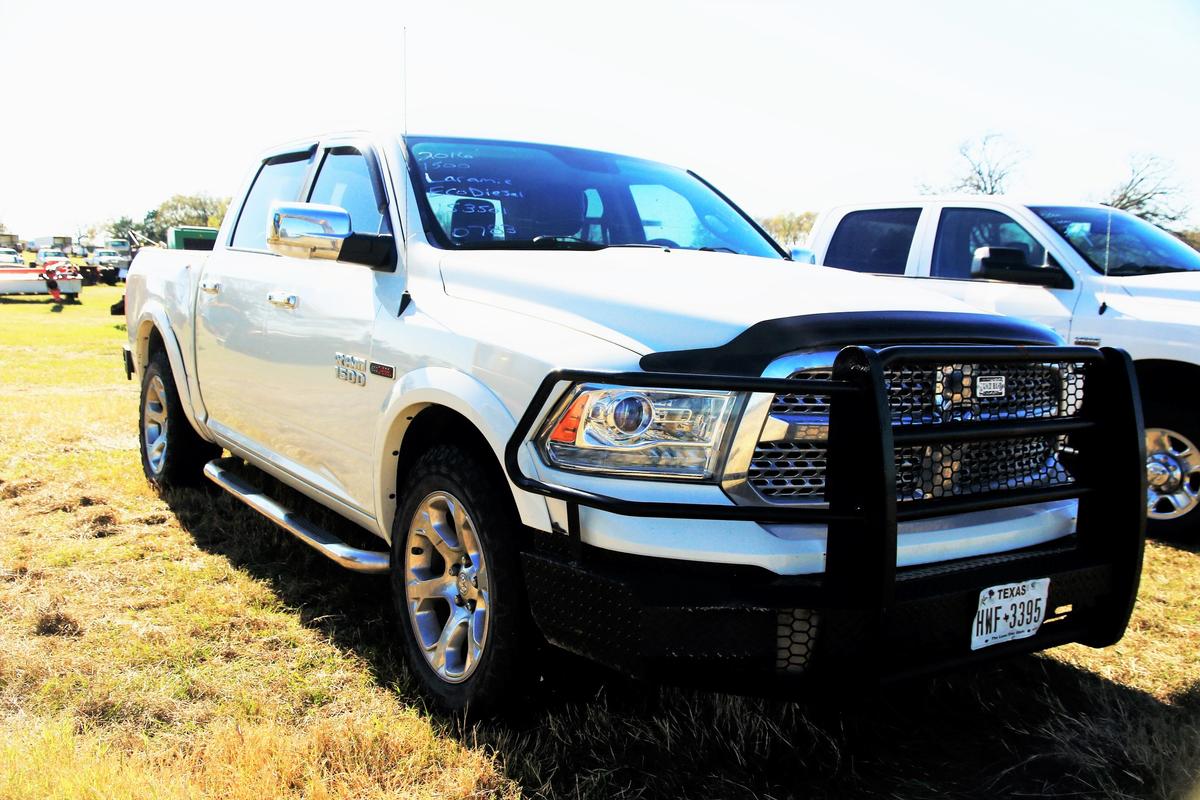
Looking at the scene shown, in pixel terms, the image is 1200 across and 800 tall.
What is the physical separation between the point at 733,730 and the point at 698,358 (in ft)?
4.23

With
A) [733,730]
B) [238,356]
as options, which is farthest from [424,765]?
[238,356]

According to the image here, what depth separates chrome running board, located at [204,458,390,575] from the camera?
350 centimetres

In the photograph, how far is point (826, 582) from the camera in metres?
2.35

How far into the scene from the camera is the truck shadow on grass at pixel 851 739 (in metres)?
2.84

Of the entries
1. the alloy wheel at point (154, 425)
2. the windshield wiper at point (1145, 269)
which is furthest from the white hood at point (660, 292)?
the alloy wheel at point (154, 425)

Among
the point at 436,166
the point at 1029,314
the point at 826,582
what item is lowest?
the point at 826,582

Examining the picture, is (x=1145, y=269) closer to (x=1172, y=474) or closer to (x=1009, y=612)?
(x=1172, y=474)

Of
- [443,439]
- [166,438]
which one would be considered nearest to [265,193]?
Answer: [166,438]

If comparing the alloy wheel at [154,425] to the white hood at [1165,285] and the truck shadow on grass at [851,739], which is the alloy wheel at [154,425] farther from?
the white hood at [1165,285]

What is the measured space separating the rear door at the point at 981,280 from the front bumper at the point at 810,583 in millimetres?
3550

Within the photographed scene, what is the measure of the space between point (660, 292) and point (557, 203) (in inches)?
46.6

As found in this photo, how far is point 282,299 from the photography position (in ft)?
13.7

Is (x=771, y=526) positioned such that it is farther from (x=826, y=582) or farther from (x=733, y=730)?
(x=733, y=730)

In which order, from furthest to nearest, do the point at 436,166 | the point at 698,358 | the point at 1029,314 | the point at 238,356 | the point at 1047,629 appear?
1. the point at 1029,314
2. the point at 238,356
3. the point at 436,166
4. the point at 1047,629
5. the point at 698,358
